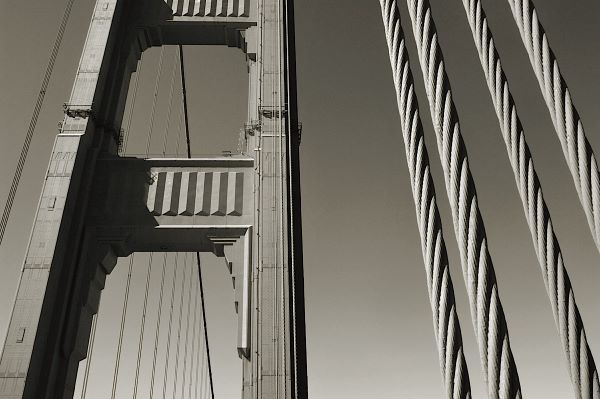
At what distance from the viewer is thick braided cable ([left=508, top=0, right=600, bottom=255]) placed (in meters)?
1.03

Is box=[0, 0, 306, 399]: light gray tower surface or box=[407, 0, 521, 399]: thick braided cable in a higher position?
box=[0, 0, 306, 399]: light gray tower surface

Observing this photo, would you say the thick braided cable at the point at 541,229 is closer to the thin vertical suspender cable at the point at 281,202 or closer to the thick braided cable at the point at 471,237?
the thick braided cable at the point at 471,237

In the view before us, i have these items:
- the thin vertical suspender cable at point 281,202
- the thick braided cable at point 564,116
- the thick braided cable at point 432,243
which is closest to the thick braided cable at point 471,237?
the thick braided cable at point 432,243

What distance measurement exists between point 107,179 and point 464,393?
6115 millimetres

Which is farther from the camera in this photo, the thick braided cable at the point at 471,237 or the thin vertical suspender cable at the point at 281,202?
the thin vertical suspender cable at the point at 281,202

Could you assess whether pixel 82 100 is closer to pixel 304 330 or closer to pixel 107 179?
pixel 107 179

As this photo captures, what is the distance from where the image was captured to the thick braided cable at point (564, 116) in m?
1.03

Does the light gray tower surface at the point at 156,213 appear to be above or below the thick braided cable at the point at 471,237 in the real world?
above

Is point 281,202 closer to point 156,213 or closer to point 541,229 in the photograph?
point 156,213

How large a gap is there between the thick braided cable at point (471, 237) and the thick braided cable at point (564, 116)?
209mm

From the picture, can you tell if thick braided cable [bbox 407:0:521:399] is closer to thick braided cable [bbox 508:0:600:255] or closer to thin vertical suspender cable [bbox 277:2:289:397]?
thick braided cable [bbox 508:0:600:255]

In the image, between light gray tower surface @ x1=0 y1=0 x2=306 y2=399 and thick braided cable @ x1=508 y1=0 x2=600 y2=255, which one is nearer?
thick braided cable @ x1=508 y1=0 x2=600 y2=255

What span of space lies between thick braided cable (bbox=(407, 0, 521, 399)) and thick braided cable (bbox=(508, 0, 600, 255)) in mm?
209

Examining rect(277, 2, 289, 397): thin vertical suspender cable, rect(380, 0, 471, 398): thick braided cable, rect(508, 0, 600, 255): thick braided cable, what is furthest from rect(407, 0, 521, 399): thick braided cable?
rect(277, 2, 289, 397): thin vertical suspender cable
